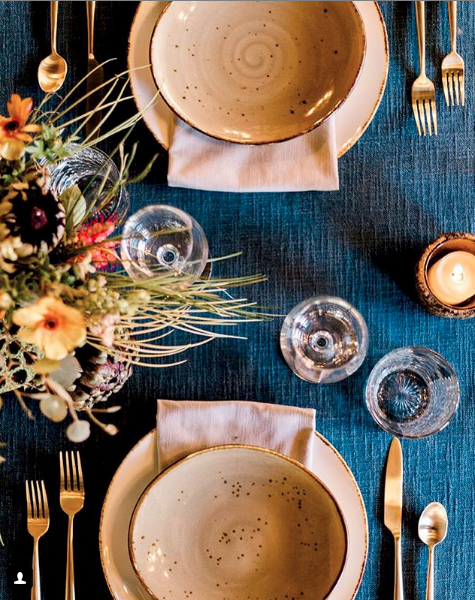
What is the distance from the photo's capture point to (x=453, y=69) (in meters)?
1.09

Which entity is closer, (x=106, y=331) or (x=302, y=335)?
(x=106, y=331)

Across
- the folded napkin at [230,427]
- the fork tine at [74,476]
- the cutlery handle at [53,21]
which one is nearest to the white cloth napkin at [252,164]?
the cutlery handle at [53,21]

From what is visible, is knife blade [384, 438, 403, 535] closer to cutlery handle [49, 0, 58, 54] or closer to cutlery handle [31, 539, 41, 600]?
cutlery handle [31, 539, 41, 600]

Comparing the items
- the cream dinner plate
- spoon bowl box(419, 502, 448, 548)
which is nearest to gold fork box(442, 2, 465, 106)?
the cream dinner plate

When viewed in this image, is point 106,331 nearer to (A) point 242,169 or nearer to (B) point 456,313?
(A) point 242,169

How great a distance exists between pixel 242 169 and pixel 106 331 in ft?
1.54

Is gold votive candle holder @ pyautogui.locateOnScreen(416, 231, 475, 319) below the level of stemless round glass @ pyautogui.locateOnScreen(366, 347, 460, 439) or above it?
above

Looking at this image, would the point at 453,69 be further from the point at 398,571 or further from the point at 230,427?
the point at 398,571

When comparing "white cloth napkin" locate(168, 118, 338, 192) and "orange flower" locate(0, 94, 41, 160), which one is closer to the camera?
"orange flower" locate(0, 94, 41, 160)

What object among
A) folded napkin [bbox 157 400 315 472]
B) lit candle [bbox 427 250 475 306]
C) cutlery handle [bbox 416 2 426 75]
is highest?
cutlery handle [bbox 416 2 426 75]

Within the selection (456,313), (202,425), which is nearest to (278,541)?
(202,425)

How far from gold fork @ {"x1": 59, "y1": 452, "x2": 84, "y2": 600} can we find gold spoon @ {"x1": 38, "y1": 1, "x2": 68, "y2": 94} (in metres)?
0.58

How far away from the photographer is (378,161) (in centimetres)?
111

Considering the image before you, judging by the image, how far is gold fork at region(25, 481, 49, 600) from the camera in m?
1.09
